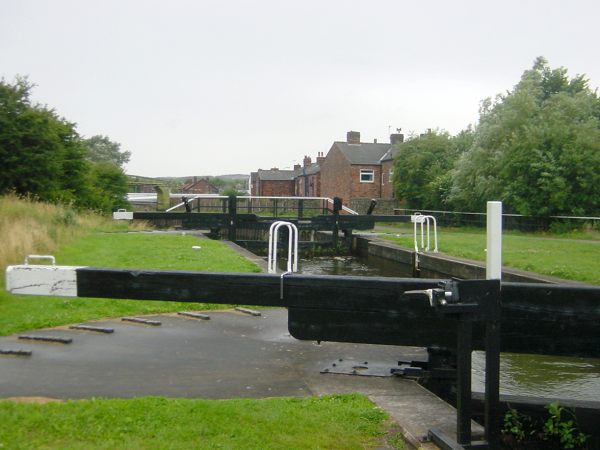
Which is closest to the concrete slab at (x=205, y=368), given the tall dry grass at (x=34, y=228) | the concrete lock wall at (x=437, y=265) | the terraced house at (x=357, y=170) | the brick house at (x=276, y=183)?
the tall dry grass at (x=34, y=228)

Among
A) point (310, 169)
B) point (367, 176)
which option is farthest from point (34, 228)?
point (310, 169)

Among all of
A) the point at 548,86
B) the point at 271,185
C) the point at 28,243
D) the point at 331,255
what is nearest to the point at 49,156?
the point at 331,255

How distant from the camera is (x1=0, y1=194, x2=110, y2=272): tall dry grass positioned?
10328mm

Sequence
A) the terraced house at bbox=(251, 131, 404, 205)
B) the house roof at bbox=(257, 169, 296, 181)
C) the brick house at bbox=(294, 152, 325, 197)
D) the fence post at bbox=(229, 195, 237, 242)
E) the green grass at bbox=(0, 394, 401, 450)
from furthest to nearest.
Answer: the house roof at bbox=(257, 169, 296, 181) < the brick house at bbox=(294, 152, 325, 197) < the terraced house at bbox=(251, 131, 404, 205) < the fence post at bbox=(229, 195, 237, 242) < the green grass at bbox=(0, 394, 401, 450)

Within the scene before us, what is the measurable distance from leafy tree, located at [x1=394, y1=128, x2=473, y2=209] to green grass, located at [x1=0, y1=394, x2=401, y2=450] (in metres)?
34.6

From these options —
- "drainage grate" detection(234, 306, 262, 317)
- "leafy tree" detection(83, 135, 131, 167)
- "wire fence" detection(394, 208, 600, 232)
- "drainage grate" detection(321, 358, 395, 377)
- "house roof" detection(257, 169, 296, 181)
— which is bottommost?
"drainage grate" detection(234, 306, 262, 317)

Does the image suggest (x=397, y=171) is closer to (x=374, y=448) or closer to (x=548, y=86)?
(x=548, y=86)

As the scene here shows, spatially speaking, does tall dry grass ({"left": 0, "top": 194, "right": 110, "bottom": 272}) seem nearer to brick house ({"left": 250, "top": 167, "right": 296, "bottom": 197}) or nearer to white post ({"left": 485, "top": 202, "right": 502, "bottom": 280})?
white post ({"left": 485, "top": 202, "right": 502, "bottom": 280})

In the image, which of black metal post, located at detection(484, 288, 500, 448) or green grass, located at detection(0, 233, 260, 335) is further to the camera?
green grass, located at detection(0, 233, 260, 335)

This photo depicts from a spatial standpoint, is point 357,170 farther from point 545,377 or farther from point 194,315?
point 545,377

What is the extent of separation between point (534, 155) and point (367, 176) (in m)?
25.3

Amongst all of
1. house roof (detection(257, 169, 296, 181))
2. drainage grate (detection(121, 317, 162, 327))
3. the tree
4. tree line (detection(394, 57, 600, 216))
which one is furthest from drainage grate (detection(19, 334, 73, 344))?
→ house roof (detection(257, 169, 296, 181))

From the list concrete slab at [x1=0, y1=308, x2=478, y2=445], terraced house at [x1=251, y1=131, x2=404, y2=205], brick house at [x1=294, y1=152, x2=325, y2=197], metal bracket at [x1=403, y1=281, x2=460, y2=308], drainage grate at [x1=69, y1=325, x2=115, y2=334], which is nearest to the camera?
metal bracket at [x1=403, y1=281, x2=460, y2=308]

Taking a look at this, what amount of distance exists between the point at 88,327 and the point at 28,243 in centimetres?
524
